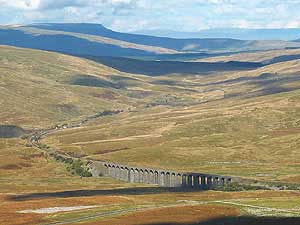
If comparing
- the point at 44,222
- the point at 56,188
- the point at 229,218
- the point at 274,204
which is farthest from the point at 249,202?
the point at 56,188

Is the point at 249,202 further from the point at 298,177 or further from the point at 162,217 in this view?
the point at 298,177

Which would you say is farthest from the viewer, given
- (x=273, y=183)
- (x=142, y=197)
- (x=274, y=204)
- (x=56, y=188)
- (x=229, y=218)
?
(x=56, y=188)

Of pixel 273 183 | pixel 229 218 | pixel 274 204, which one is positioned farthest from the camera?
pixel 273 183

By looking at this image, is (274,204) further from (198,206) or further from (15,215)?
(15,215)

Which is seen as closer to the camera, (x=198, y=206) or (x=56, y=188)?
(x=198, y=206)

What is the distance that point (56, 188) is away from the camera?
19325cm

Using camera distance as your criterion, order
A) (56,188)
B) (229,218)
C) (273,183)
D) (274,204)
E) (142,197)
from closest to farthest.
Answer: (229,218) → (274,204) → (142,197) → (273,183) → (56,188)

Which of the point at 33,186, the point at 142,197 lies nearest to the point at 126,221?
the point at 142,197

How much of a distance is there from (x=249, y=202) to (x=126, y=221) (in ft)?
108

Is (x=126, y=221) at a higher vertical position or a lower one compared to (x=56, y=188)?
lower

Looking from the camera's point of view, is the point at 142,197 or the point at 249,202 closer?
the point at 249,202

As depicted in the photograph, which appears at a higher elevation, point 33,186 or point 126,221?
point 33,186

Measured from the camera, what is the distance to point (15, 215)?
131 metres

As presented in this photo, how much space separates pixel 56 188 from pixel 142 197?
39.8 meters
